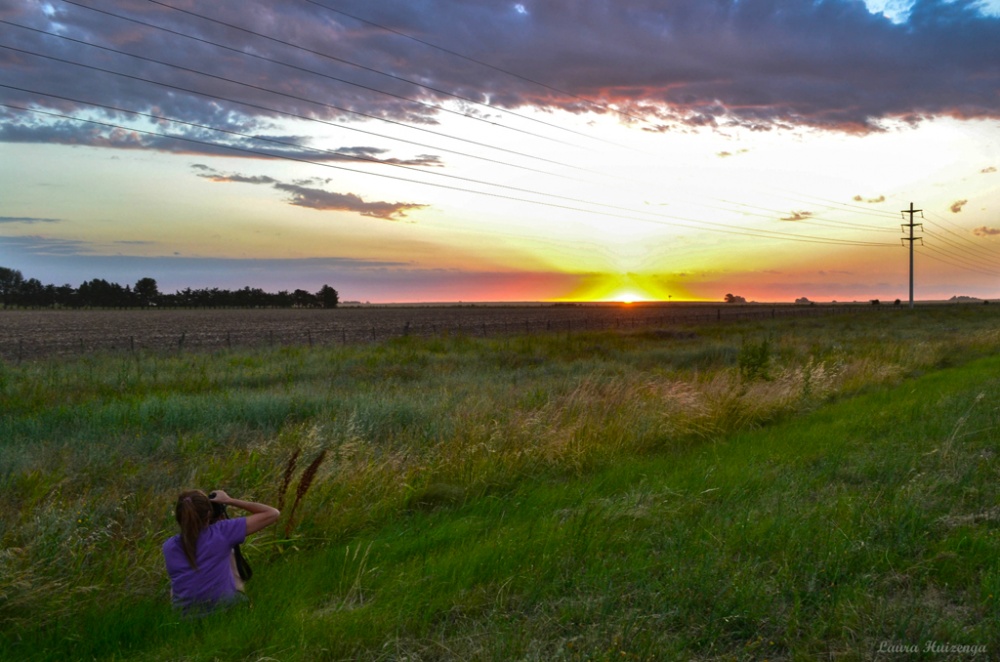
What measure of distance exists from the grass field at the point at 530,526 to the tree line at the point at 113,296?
17305cm

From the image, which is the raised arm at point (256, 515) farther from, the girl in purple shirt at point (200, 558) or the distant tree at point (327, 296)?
the distant tree at point (327, 296)

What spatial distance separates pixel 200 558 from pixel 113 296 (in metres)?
182

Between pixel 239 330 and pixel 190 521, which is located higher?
pixel 190 521

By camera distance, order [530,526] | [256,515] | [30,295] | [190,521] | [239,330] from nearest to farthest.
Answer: [190,521] < [256,515] < [530,526] < [239,330] < [30,295]

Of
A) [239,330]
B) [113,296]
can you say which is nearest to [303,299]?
[113,296]

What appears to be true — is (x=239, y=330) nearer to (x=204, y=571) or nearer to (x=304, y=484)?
(x=304, y=484)

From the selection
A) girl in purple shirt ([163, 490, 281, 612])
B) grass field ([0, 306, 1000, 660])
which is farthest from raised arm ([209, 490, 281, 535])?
grass field ([0, 306, 1000, 660])

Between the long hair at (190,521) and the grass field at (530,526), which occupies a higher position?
the long hair at (190,521)

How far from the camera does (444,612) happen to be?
14.0ft

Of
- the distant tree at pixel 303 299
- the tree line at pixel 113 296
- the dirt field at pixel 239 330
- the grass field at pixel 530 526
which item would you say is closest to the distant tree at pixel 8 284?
the tree line at pixel 113 296

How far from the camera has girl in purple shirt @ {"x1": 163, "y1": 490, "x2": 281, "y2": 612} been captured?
14.5 ft

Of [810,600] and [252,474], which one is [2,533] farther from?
[810,600]

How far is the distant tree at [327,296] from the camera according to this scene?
→ 620ft

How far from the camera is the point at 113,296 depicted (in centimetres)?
15950
